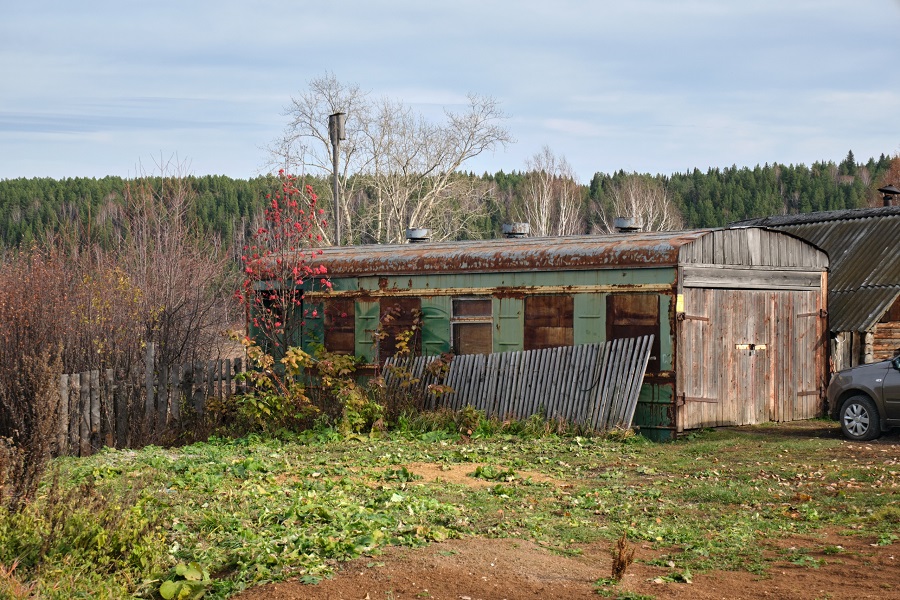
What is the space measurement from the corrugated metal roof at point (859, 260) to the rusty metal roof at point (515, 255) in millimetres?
3582

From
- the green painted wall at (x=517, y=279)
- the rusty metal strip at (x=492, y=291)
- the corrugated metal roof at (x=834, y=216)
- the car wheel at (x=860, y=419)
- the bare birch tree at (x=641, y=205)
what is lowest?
the car wheel at (x=860, y=419)

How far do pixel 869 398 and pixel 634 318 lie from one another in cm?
349

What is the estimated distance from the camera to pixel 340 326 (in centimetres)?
1838

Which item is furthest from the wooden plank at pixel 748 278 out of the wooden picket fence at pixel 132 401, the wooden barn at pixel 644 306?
the wooden picket fence at pixel 132 401

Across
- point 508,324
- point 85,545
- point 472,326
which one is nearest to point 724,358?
point 508,324

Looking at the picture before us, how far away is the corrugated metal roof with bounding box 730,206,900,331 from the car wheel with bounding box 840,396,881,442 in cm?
364

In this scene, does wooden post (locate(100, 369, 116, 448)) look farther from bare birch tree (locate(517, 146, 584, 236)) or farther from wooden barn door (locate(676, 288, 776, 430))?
bare birch tree (locate(517, 146, 584, 236))

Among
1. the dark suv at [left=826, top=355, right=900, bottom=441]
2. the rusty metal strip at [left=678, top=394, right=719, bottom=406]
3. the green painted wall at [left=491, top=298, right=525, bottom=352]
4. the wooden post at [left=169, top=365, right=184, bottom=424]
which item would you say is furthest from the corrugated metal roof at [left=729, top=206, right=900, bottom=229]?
the wooden post at [left=169, top=365, right=184, bottom=424]

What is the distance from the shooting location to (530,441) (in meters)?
14.5

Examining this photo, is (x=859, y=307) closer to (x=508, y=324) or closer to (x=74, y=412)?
(x=508, y=324)

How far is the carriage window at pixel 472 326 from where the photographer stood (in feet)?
55.3

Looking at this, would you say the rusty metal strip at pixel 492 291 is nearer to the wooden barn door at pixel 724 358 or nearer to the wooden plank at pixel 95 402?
the wooden barn door at pixel 724 358

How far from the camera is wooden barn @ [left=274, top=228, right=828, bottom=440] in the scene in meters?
15.1

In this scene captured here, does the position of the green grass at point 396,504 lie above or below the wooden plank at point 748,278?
below
